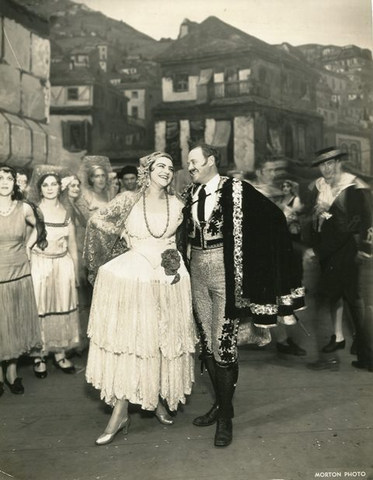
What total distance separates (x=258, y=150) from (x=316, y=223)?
0.76 meters

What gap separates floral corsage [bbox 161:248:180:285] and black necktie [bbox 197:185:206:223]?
245mm

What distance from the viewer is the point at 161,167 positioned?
8.49 ft

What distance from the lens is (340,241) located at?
3.43m

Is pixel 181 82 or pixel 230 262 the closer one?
pixel 230 262

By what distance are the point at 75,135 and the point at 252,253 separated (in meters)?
2.00

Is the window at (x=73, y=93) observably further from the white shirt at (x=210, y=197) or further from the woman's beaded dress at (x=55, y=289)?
the white shirt at (x=210, y=197)

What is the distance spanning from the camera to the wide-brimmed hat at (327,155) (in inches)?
136

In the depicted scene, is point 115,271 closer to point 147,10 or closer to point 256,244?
point 256,244

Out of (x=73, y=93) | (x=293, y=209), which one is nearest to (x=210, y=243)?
(x=293, y=209)

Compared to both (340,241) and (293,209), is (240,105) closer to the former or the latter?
(293,209)

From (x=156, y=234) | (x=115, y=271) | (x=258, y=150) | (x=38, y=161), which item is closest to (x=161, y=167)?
(x=156, y=234)

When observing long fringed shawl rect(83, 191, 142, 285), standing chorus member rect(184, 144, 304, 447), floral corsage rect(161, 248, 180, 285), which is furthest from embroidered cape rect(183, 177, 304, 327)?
long fringed shawl rect(83, 191, 142, 285)

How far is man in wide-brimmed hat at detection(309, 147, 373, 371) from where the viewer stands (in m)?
3.38

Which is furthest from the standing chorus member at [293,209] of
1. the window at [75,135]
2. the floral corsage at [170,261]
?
the window at [75,135]
